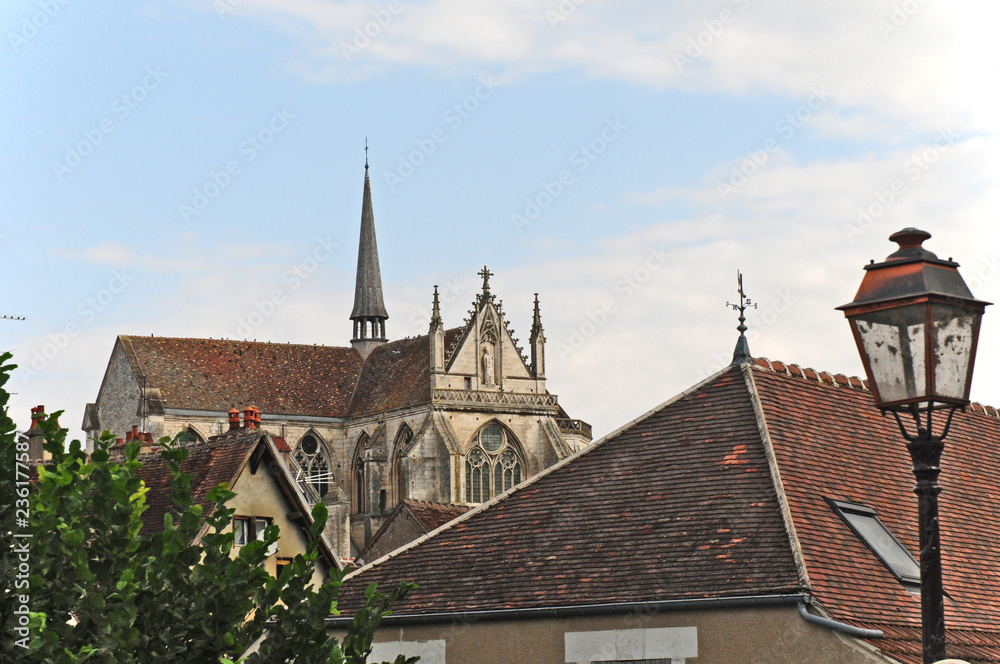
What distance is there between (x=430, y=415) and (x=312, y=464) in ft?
24.8

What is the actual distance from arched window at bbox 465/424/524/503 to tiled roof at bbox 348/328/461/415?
3.69 metres

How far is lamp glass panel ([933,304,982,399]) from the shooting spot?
22.8 feet

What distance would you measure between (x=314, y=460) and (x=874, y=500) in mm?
66808

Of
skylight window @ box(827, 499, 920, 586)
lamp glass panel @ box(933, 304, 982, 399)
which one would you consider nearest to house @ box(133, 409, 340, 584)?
skylight window @ box(827, 499, 920, 586)

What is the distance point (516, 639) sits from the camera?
50.4 ft

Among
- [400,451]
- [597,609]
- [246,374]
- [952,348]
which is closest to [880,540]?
[597,609]

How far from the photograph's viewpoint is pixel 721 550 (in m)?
14.5

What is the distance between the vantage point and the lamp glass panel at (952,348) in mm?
6938

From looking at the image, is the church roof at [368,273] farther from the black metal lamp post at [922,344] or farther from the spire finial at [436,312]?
the black metal lamp post at [922,344]

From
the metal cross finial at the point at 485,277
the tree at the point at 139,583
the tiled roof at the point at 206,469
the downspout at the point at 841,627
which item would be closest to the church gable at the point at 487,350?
the metal cross finial at the point at 485,277

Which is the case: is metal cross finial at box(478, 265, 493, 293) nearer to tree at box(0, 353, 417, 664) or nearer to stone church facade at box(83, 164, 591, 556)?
stone church facade at box(83, 164, 591, 556)

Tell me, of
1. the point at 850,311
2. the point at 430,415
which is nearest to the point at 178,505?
the point at 850,311

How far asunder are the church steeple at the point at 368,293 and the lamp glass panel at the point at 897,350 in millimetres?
82353

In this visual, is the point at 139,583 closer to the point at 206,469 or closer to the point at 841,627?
the point at 841,627
